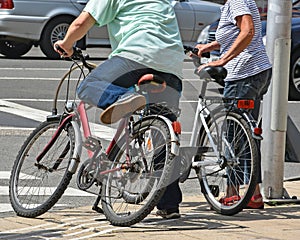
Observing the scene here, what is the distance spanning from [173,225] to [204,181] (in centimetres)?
75

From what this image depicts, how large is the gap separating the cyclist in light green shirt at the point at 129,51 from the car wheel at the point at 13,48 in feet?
45.7

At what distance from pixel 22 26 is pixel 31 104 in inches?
236

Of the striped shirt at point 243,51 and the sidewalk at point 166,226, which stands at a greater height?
the striped shirt at point 243,51

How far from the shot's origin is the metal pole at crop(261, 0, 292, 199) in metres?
7.59

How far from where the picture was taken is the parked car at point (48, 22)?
19344 millimetres

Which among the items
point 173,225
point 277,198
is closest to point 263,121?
point 277,198

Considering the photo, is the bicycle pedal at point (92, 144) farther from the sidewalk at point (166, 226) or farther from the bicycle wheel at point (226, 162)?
the bicycle wheel at point (226, 162)

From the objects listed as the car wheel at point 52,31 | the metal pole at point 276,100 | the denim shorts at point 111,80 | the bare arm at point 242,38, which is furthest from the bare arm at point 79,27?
the car wheel at point 52,31

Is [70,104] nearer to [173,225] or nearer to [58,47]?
[58,47]

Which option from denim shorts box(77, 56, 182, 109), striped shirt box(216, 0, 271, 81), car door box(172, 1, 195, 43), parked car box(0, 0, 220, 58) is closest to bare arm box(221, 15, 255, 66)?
striped shirt box(216, 0, 271, 81)

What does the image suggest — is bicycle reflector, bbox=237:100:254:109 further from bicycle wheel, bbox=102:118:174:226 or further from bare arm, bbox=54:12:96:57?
bare arm, bbox=54:12:96:57

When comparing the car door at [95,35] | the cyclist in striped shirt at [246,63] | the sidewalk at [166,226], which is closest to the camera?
the sidewalk at [166,226]

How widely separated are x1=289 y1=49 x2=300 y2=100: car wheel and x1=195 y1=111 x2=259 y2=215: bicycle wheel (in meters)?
7.85

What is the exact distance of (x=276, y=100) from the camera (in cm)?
767
